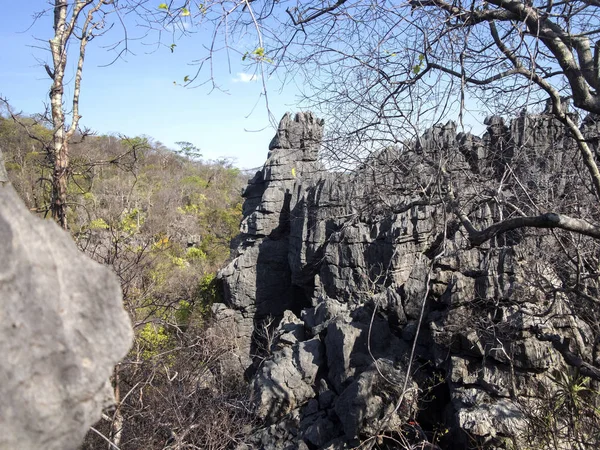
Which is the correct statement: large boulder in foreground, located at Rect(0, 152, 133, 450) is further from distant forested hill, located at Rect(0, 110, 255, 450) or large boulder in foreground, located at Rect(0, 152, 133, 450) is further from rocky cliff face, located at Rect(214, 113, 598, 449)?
distant forested hill, located at Rect(0, 110, 255, 450)

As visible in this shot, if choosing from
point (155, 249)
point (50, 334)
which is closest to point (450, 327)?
point (50, 334)

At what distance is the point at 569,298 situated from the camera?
15.6ft

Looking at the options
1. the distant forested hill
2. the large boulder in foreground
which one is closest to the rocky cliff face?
the distant forested hill

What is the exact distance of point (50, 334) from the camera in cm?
96

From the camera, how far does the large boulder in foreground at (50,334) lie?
3.00 feet

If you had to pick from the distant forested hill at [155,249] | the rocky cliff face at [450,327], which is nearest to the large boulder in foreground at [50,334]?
the rocky cliff face at [450,327]

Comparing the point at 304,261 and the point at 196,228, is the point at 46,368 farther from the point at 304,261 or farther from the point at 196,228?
the point at 196,228

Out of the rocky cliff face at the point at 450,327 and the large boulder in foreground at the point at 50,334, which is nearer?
the large boulder in foreground at the point at 50,334

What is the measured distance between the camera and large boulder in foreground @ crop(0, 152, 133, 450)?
0.91m

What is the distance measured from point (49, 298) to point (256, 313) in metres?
14.7

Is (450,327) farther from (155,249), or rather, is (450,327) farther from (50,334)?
(155,249)

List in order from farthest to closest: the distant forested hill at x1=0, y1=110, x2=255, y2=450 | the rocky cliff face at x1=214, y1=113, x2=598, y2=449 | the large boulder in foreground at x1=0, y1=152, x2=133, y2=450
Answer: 1. the distant forested hill at x1=0, y1=110, x2=255, y2=450
2. the rocky cliff face at x1=214, y1=113, x2=598, y2=449
3. the large boulder in foreground at x1=0, y1=152, x2=133, y2=450

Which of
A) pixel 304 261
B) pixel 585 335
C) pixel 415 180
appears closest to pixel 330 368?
pixel 585 335

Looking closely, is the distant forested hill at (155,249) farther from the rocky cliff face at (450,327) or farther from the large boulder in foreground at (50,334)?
the large boulder in foreground at (50,334)
